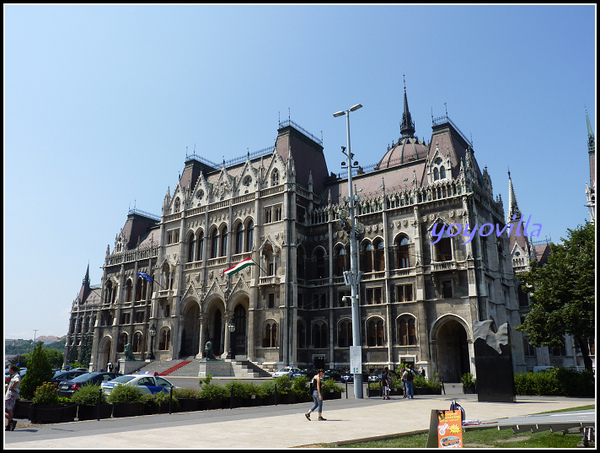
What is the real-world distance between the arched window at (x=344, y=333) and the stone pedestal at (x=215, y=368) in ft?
34.1

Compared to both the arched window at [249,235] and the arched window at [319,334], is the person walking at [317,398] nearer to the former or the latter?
the arched window at [319,334]

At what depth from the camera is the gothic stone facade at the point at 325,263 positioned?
4303 centimetres

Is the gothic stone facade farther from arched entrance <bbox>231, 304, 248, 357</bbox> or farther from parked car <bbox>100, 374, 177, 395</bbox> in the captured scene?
parked car <bbox>100, 374, 177, 395</bbox>

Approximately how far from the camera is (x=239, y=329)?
51.6m

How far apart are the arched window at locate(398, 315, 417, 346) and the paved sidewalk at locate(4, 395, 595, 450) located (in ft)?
72.7

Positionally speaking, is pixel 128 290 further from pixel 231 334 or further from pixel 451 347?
pixel 451 347

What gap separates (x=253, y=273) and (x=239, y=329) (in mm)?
6322

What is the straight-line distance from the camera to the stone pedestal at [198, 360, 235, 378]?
42.9 metres

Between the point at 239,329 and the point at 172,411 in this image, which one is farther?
the point at 239,329

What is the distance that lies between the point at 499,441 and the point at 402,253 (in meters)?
34.3

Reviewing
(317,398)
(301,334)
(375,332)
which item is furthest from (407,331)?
(317,398)

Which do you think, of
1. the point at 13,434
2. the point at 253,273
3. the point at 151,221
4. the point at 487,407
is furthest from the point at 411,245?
the point at 151,221

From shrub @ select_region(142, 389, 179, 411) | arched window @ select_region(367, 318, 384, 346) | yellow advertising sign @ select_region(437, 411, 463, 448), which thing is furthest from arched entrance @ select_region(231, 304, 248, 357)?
yellow advertising sign @ select_region(437, 411, 463, 448)

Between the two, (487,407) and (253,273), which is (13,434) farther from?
(253,273)
